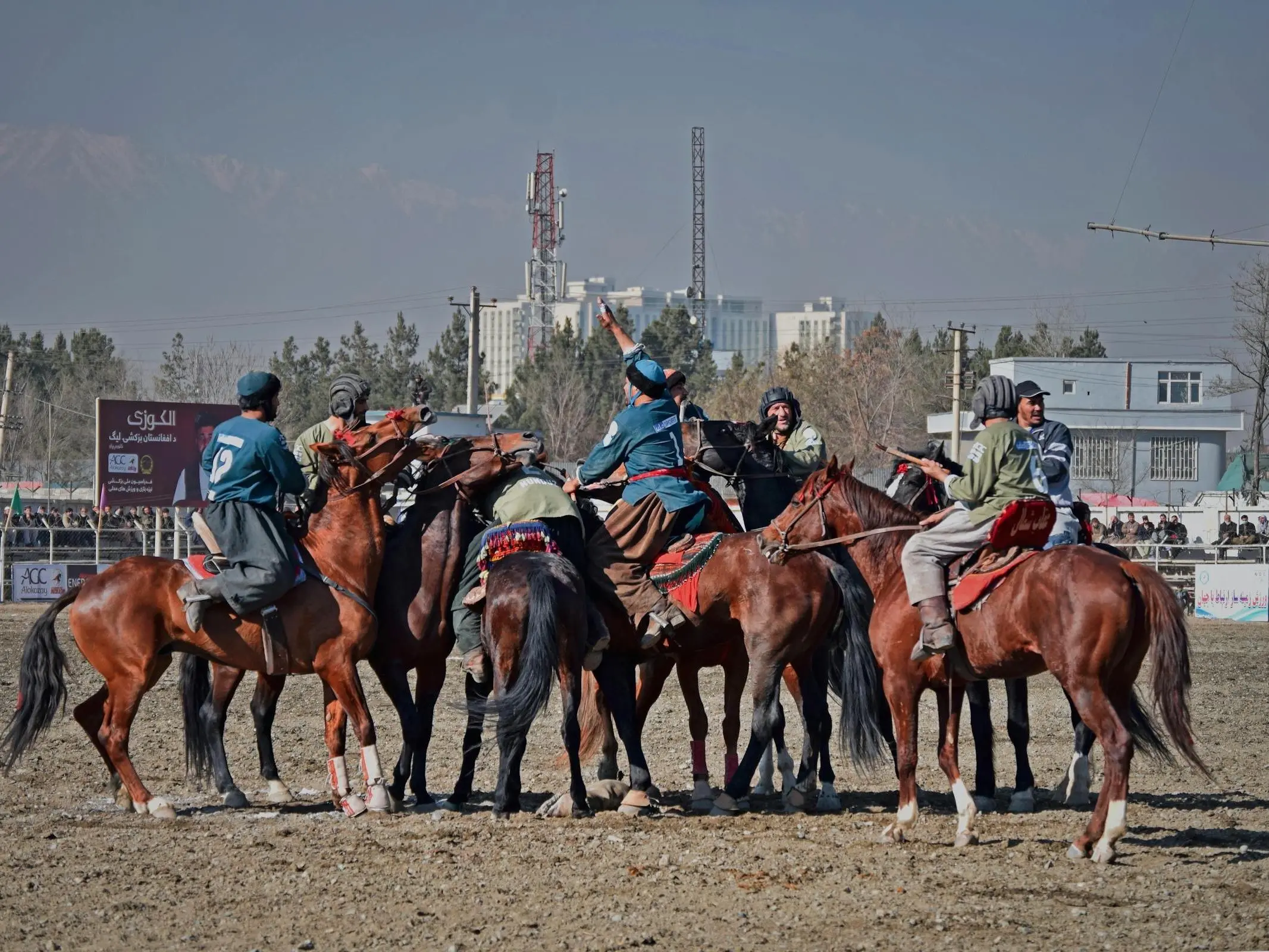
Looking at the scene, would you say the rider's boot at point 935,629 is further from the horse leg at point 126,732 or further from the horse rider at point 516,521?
the horse leg at point 126,732

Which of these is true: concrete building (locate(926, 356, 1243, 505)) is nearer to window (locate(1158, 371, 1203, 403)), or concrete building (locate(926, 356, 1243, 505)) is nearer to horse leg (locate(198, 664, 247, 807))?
window (locate(1158, 371, 1203, 403))

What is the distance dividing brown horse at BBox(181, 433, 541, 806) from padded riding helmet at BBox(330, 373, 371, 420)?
76cm

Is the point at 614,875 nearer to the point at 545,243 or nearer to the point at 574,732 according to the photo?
the point at 574,732

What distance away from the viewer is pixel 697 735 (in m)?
9.70

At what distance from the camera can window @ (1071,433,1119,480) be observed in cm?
6569

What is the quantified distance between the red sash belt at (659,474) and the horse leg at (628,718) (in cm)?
120

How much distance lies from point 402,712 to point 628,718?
1453mm

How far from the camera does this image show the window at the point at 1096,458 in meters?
65.7

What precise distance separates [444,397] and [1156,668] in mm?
72855

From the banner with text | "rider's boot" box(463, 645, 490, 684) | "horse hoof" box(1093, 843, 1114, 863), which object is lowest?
the banner with text

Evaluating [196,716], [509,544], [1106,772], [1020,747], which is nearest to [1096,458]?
[1020,747]

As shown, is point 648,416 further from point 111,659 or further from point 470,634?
point 111,659

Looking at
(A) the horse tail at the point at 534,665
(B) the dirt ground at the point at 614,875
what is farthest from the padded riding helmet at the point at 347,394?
(B) the dirt ground at the point at 614,875

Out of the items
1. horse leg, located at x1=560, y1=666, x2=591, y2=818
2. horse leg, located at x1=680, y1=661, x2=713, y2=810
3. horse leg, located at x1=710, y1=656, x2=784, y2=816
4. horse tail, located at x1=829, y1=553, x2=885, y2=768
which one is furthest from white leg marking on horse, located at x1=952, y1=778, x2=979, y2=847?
horse leg, located at x1=560, y1=666, x2=591, y2=818
